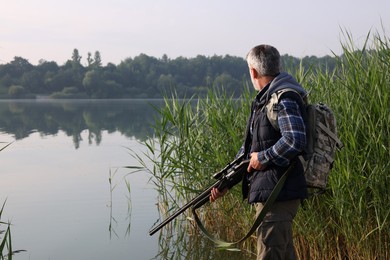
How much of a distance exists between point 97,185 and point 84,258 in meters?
5.01

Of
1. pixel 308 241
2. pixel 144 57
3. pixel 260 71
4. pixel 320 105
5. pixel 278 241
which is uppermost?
pixel 144 57

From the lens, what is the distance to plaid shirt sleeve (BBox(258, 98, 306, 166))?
2.87 meters

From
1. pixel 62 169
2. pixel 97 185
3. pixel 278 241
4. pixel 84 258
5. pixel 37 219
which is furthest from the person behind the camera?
pixel 62 169

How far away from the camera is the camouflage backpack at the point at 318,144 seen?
3014 mm

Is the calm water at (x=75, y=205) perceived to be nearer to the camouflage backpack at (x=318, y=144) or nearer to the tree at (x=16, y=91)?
the camouflage backpack at (x=318, y=144)

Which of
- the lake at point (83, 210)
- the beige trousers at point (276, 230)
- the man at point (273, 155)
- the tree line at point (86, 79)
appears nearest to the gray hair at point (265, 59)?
the man at point (273, 155)

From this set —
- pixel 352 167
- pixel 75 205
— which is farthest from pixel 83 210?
pixel 352 167

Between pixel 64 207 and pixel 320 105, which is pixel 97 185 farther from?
pixel 320 105

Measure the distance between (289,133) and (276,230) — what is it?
0.56m

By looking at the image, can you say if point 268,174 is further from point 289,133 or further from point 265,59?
point 265,59

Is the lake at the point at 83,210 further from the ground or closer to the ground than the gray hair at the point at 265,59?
closer to the ground

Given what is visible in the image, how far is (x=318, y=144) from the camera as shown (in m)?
3.04

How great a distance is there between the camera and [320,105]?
3078mm

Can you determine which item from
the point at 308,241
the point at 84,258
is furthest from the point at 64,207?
the point at 308,241
